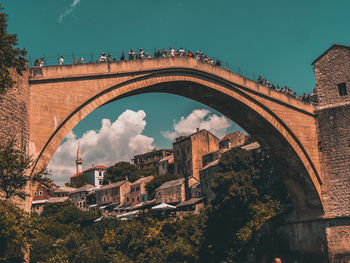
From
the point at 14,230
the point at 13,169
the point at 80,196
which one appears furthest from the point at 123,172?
the point at 14,230

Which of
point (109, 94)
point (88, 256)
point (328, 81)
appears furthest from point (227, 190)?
point (109, 94)

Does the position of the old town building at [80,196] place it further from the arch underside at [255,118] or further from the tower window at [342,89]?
the tower window at [342,89]

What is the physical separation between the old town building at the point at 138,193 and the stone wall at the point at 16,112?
57.9 metres

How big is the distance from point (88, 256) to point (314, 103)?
2924 centimetres

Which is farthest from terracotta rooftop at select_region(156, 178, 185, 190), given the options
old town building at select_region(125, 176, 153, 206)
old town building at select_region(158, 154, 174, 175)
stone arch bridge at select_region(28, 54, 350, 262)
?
stone arch bridge at select_region(28, 54, 350, 262)

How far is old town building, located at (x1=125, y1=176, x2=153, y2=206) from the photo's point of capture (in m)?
75.1

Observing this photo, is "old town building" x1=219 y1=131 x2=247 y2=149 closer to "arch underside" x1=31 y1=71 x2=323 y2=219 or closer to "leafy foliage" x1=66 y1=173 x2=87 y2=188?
"arch underside" x1=31 y1=71 x2=323 y2=219

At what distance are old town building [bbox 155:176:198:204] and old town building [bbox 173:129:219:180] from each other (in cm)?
651

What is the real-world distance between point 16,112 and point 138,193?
6059 centimetres

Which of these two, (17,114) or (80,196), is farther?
(80,196)

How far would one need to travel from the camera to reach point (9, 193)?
15.7m

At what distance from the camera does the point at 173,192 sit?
212ft

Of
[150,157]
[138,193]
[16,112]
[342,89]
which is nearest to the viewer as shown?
[16,112]

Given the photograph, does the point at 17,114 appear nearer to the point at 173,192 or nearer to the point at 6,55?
the point at 6,55
